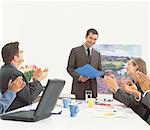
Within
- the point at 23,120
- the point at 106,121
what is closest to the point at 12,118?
the point at 23,120

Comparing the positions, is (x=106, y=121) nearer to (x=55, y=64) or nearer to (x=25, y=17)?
(x=55, y=64)

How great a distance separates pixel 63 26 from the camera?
455cm

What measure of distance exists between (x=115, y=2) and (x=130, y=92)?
7.69 ft

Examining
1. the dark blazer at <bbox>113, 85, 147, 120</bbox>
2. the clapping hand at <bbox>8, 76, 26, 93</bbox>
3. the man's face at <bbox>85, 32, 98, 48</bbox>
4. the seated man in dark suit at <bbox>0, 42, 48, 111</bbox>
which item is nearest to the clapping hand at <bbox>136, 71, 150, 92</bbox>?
the dark blazer at <bbox>113, 85, 147, 120</bbox>

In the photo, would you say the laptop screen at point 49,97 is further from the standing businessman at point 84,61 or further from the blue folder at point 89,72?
the standing businessman at point 84,61

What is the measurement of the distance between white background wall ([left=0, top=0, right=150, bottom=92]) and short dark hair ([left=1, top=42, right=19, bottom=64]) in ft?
6.51

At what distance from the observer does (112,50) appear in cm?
455

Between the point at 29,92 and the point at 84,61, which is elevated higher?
the point at 84,61

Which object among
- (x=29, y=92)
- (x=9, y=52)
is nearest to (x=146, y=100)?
(x=29, y=92)

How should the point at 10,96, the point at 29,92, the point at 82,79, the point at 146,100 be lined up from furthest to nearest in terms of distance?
the point at 82,79
the point at 29,92
the point at 146,100
the point at 10,96

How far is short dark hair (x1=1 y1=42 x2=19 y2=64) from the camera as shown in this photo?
2.52m

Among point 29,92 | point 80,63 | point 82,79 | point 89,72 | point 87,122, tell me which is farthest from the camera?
point 80,63

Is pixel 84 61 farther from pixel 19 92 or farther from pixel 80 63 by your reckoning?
pixel 19 92

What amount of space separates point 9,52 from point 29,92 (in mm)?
408
